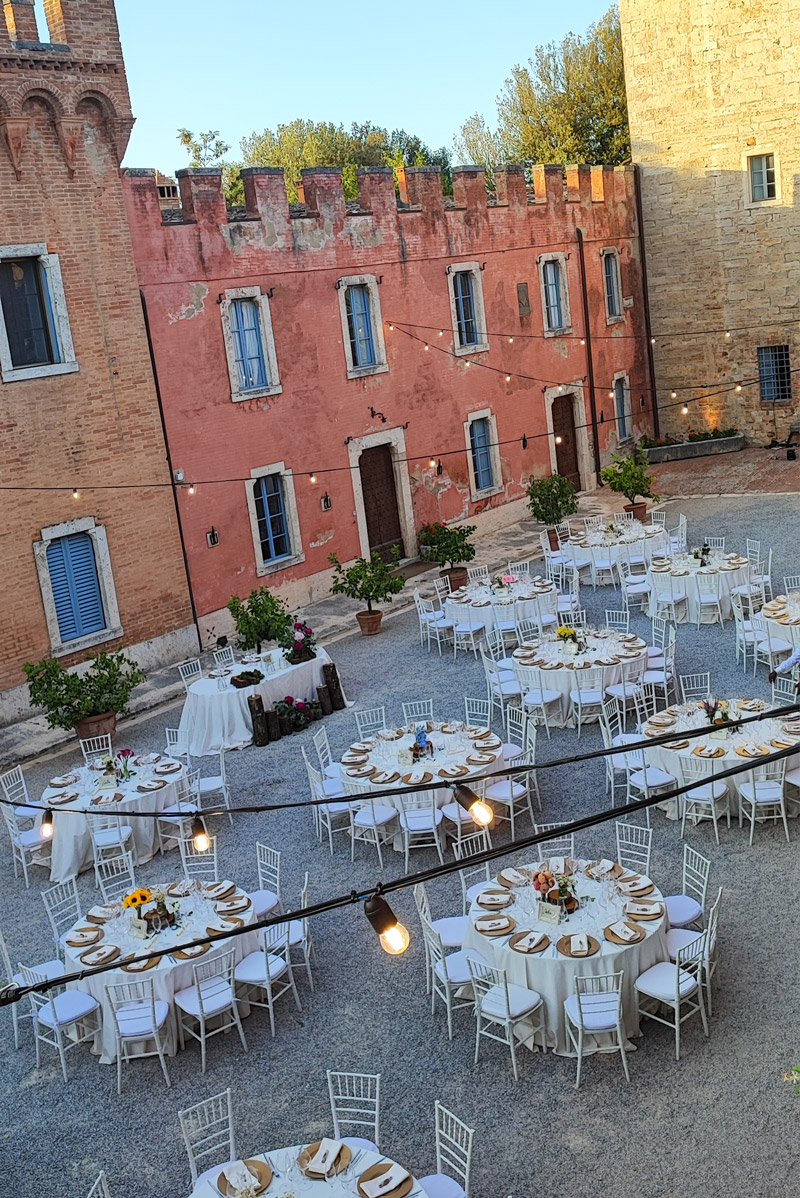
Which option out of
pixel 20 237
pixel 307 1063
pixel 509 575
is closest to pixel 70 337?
pixel 20 237

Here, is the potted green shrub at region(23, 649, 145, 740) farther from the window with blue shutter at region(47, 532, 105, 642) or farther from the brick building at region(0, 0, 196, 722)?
the window with blue shutter at region(47, 532, 105, 642)

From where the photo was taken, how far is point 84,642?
1741 centimetres

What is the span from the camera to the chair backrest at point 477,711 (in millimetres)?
14459

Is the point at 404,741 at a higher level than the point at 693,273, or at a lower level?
lower

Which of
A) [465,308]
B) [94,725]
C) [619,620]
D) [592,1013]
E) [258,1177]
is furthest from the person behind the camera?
[465,308]

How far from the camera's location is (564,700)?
14.4m

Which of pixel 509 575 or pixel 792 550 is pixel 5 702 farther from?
pixel 792 550

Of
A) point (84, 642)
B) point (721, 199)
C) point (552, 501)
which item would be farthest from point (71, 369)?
point (721, 199)

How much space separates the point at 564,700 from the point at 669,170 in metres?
19.2

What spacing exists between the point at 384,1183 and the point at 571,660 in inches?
336

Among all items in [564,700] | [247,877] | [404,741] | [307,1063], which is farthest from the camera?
[564,700]

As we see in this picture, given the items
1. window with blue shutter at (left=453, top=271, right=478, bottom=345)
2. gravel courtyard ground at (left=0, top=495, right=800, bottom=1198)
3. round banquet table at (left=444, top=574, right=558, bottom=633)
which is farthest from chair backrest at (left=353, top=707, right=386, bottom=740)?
window with blue shutter at (left=453, top=271, right=478, bottom=345)

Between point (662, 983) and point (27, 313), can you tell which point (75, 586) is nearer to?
point (27, 313)

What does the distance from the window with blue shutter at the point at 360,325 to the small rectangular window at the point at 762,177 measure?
37.2ft
